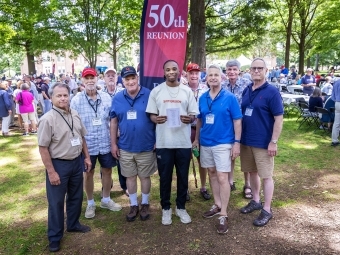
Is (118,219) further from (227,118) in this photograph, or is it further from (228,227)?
(227,118)

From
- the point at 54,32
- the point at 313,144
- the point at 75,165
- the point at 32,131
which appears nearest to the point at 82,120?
the point at 75,165

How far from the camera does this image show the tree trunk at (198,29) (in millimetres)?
8727

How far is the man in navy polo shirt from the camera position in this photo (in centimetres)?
350

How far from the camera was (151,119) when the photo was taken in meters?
3.62

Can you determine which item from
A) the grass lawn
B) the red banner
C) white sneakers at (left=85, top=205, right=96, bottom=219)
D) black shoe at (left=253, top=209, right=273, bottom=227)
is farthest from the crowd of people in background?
Result: the red banner

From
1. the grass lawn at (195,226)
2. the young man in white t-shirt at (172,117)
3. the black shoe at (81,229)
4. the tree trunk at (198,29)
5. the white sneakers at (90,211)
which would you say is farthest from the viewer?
the tree trunk at (198,29)

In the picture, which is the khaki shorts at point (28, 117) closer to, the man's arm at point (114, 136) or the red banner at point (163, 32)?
the red banner at point (163, 32)

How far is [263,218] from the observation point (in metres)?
3.81

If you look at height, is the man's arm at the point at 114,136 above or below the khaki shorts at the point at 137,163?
above

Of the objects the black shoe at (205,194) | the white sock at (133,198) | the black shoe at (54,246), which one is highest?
the white sock at (133,198)

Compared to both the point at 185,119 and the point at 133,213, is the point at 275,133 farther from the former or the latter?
the point at 133,213

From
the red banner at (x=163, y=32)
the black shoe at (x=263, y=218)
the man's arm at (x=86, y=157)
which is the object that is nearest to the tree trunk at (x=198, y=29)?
the red banner at (x=163, y=32)

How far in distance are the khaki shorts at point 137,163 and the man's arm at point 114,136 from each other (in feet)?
0.23

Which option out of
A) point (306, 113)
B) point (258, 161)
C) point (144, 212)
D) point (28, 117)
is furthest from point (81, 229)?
point (306, 113)
